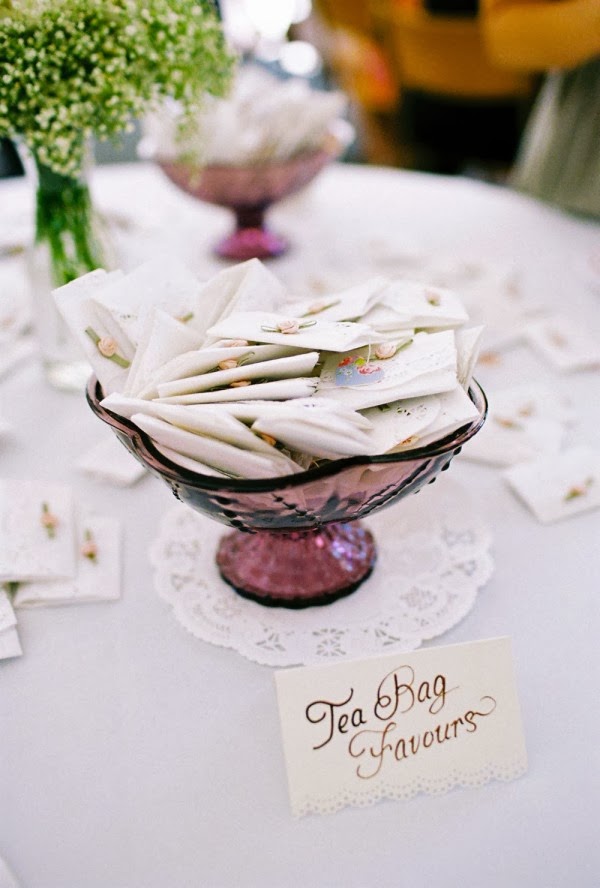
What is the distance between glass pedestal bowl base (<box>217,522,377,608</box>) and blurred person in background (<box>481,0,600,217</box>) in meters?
1.10

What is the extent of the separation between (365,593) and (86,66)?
65 centimetres

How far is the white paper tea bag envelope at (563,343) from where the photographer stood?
1094 mm

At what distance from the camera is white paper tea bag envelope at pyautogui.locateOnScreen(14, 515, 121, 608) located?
0.74 meters

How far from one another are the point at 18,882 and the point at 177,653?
0.21m

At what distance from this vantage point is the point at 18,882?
53 centimetres

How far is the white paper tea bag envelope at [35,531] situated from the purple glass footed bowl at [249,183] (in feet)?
2.17

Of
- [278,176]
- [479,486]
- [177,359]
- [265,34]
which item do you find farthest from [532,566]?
[265,34]

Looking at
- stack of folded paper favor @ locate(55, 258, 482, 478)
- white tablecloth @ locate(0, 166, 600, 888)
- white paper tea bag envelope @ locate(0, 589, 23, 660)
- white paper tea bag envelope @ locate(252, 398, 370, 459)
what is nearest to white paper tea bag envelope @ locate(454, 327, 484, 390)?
stack of folded paper favor @ locate(55, 258, 482, 478)

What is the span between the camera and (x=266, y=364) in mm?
595

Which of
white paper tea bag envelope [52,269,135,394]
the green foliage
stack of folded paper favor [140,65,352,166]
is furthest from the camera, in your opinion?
stack of folded paper favor [140,65,352,166]

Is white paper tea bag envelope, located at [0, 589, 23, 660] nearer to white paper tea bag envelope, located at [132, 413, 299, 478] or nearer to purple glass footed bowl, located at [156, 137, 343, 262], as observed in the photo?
white paper tea bag envelope, located at [132, 413, 299, 478]

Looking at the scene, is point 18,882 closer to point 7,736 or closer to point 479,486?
point 7,736

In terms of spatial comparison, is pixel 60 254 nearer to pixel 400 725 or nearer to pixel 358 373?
pixel 358 373

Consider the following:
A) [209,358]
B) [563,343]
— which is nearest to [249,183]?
[563,343]
